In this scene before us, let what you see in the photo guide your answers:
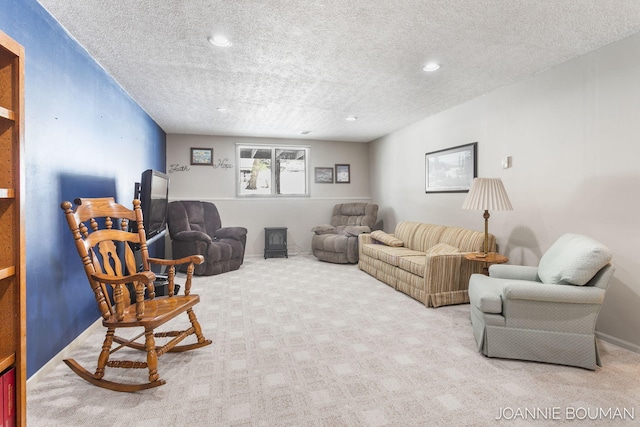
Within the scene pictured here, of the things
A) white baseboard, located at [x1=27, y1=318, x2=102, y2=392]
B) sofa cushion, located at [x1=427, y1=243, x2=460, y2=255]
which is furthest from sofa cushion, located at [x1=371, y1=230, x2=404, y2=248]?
white baseboard, located at [x1=27, y1=318, x2=102, y2=392]

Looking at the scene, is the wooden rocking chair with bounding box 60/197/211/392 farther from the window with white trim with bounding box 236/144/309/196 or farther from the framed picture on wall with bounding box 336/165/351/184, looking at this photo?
the framed picture on wall with bounding box 336/165/351/184

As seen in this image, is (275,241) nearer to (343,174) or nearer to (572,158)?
(343,174)

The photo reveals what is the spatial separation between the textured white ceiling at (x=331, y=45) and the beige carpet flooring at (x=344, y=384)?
2.35m

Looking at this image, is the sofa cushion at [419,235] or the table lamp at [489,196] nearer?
the table lamp at [489,196]

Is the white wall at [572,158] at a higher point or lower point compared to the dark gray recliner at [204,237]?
higher

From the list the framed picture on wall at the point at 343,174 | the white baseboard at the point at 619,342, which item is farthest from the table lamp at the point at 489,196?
the framed picture on wall at the point at 343,174

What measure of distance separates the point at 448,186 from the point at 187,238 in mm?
3832

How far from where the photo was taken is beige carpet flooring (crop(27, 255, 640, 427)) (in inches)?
65.2

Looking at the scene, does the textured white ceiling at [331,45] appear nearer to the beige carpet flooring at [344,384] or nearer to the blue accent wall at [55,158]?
the blue accent wall at [55,158]

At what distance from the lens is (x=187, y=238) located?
188 inches

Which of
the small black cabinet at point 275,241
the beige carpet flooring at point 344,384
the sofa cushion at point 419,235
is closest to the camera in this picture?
the beige carpet flooring at point 344,384

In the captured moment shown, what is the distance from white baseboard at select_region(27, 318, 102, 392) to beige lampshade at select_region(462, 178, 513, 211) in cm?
358

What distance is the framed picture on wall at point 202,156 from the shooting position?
6.16 meters

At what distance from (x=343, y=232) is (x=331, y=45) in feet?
12.4
